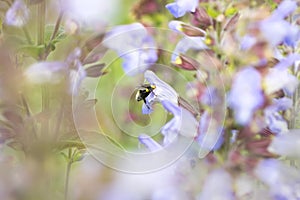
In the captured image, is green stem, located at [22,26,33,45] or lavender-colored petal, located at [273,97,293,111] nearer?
green stem, located at [22,26,33,45]

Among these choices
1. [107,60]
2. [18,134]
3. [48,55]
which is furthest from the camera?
[107,60]

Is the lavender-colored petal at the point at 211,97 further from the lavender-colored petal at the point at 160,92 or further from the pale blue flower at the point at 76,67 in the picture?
the pale blue flower at the point at 76,67

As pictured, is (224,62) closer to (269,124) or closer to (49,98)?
(269,124)

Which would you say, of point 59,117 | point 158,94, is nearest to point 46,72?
point 59,117

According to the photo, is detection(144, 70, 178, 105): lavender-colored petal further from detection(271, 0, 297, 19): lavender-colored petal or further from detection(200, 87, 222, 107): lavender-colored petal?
detection(271, 0, 297, 19): lavender-colored petal

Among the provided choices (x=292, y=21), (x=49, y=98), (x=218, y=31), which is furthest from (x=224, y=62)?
(x=49, y=98)

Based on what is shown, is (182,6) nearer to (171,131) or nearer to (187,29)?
(187,29)

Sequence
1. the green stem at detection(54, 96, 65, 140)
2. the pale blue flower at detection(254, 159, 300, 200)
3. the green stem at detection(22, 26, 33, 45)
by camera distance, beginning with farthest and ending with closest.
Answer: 1. the pale blue flower at detection(254, 159, 300, 200)
2. the green stem at detection(22, 26, 33, 45)
3. the green stem at detection(54, 96, 65, 140)

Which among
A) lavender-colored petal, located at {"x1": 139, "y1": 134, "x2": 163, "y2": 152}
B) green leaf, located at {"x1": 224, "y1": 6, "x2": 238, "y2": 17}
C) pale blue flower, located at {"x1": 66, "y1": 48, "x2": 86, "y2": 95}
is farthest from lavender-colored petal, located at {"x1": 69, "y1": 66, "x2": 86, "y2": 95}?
green leaf, located at {"x1": 224, "y1": 6, "x2": 238, "y2": 17}
